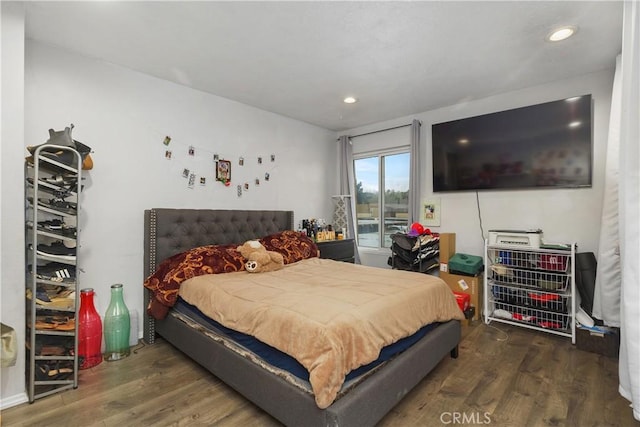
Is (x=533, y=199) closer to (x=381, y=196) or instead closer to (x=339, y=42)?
(x=381, y=196)

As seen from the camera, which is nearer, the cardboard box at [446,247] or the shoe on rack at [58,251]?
the shoe on rack at [58,251]

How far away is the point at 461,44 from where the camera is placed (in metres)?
2.33

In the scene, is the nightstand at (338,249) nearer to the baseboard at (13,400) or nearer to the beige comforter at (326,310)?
the beige comforter at (326,310)

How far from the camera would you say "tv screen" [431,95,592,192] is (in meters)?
2.88

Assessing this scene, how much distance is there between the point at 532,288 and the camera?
9.78 ft

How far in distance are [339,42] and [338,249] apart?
251 centimetres

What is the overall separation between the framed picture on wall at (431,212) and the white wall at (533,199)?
2.1 inches

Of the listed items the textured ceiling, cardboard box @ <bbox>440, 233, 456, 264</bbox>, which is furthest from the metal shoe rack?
cardboard box @ <bbox>440, 233, 456, 264</bbox>

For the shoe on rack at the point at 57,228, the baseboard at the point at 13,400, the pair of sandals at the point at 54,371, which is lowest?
the baseboard at the point at 13,400

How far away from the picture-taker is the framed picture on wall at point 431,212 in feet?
12.7

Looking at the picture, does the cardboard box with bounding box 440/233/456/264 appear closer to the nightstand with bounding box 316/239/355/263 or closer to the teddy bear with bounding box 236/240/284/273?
the nightstand with bounding box 316/239/355/263

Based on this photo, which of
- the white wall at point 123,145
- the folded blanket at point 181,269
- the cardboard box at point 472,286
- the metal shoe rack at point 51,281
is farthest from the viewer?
the cardboard box at point 472,286

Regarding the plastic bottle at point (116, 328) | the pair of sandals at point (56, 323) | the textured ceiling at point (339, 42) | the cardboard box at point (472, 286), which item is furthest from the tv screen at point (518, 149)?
the pair of sandals at point (56, 323)

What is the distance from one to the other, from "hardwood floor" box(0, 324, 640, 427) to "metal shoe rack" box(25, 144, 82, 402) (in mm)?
154
